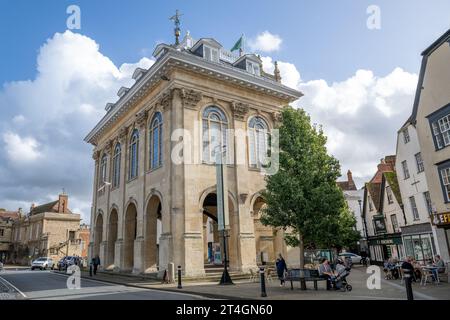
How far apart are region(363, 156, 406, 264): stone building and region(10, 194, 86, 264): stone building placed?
47.9 meters

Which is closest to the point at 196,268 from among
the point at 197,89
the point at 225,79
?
the point at 197,89

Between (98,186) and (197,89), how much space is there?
1757cm

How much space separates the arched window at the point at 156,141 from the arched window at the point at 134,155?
8.76ft

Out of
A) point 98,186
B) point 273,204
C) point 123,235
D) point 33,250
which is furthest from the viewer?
point 33,250

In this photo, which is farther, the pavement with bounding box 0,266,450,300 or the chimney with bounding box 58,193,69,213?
the chimney with bounding box 58,193,69,213

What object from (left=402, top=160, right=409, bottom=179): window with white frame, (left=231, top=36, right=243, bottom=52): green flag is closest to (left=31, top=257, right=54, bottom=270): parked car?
(left=231, top=36, right=243, bottom=52): green flag

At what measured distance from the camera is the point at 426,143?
60.6ft

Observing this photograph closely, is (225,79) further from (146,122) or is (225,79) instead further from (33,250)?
(33,250)

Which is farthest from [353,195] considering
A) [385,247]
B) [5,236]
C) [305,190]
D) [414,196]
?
[5,236]

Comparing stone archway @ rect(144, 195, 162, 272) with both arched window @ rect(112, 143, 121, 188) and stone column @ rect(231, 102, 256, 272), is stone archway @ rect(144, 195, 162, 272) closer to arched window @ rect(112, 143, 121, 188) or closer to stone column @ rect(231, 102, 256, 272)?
stone column @ rect(231, 102, 256, 272)

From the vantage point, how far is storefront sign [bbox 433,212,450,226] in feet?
52.9

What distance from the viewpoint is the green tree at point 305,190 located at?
48.9ft

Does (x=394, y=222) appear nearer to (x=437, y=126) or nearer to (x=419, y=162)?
(x=419, y=162)

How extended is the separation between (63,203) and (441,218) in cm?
6472
